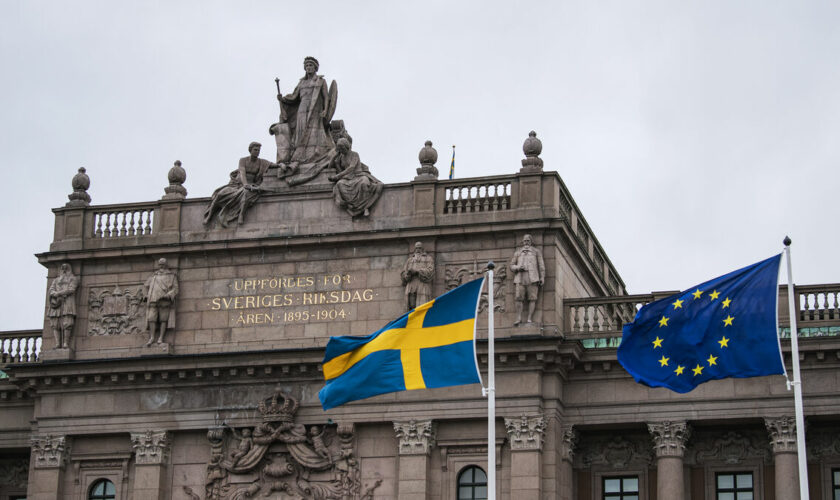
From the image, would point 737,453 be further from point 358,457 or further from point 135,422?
point 135,422

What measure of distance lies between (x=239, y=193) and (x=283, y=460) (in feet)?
24.9

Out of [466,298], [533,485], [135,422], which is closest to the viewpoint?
[466,298]

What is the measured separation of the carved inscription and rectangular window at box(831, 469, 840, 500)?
1276 centimetres

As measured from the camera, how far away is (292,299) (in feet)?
154

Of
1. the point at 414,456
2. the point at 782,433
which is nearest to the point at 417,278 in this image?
the point at 414,456

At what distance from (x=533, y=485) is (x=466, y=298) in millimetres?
9892

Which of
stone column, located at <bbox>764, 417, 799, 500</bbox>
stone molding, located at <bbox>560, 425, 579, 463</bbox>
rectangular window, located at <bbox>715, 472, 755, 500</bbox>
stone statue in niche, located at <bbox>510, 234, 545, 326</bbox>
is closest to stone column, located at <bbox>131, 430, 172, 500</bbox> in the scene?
stone statue in niche, located at <bbox>510, 234, 545, 326</bbox>

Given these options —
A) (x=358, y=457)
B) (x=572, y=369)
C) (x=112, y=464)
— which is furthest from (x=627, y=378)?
(x=112, y=464)

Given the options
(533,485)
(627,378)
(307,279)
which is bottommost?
(533,485)

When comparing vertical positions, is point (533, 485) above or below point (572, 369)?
below

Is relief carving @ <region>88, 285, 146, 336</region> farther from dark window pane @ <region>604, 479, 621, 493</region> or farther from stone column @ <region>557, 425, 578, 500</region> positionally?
dark window pane @ <region>604, 479, 621, 493</region>

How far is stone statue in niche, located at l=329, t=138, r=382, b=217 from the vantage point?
46.9 meters

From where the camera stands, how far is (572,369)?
4506 cm

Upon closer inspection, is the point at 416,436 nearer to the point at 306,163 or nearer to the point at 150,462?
the point at 150,462
